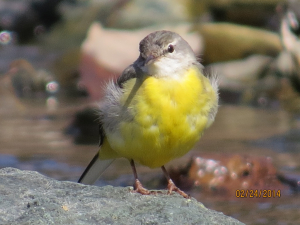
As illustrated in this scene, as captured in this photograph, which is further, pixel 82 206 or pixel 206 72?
pixel 206 72

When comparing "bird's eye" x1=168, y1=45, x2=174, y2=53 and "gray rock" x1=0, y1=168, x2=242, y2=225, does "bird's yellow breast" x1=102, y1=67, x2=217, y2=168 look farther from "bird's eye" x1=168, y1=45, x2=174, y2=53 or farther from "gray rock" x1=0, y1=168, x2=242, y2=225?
"gray rock" x1=0, y1=168, x2=242, y2=225

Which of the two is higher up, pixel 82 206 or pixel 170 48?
pixel 170 48

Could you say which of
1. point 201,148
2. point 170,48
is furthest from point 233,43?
point 170,48

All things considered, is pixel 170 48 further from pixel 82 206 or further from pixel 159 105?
pixel 82 206
